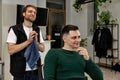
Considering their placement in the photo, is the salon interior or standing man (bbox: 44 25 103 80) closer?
standing man (bbox: 44 25 103 80)

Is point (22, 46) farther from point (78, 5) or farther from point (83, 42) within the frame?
point (78, 5)

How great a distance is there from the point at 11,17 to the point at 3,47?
2.62ft

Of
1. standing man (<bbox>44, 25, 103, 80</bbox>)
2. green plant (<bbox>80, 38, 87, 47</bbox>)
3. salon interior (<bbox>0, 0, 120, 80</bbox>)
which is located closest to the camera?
standing man (<bbox>44, 25, 103, 80</bbox>)

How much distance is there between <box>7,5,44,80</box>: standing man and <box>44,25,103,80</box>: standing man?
48 centimetres

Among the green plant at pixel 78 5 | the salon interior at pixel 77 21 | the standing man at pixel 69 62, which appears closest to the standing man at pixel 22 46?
the standing man at pixel 69 62

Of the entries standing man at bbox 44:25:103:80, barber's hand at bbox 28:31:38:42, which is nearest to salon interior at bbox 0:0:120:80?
barber's hand at bbox 28:31:38:42

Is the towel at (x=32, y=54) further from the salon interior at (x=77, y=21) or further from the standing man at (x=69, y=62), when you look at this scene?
the salon interior at (x=77, y=21)

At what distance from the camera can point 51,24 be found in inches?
297

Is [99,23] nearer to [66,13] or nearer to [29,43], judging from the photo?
[66,13]

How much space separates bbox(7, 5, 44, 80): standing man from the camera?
6.57ft

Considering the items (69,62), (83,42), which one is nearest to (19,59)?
(69,62)

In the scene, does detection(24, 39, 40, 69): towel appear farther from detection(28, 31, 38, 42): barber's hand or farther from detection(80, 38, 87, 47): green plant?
detection(80, 38, 87, 47): green plant

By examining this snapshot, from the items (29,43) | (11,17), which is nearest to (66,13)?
(11,17)

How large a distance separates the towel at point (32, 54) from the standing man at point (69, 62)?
0.45m
